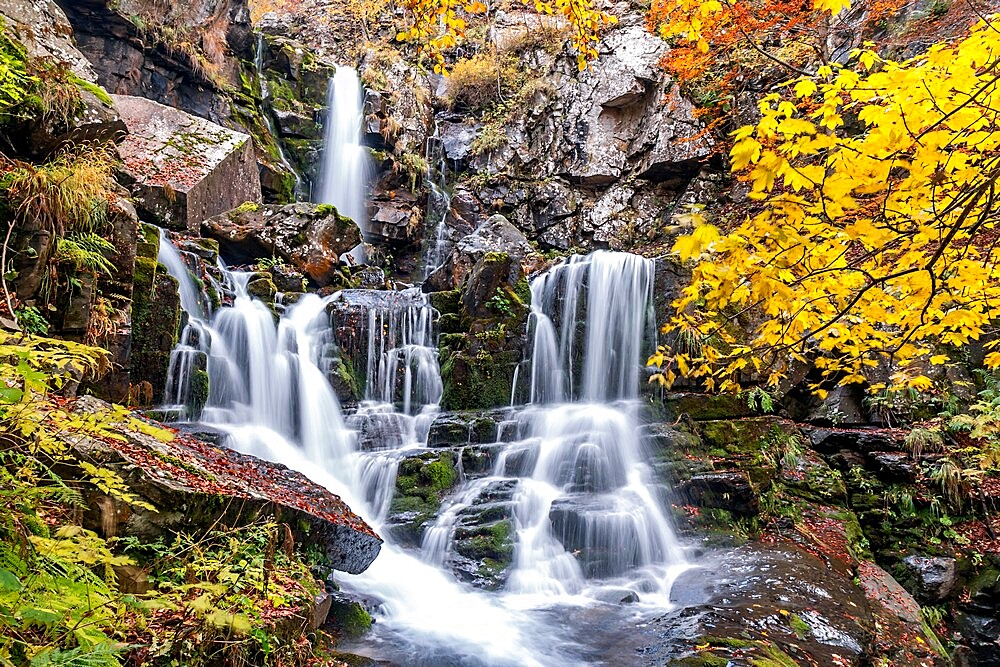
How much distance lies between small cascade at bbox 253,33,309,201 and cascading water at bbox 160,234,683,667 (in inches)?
247

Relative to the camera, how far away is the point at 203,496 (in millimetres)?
3922

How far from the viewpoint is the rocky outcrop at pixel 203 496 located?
3455mm

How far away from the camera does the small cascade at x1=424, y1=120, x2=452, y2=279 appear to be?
1709cm

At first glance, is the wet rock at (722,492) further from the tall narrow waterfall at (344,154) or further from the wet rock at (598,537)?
the tall narrow waterfall at (344,154)

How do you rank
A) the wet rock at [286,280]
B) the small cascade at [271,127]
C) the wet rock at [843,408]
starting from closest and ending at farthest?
the wet rock at [843,408]
the wet rock at [286,280]
the small cascade at [271,127]

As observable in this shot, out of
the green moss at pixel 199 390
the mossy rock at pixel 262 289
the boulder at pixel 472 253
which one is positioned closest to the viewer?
the green moss at pixel 199 390

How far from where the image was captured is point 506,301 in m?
11.4

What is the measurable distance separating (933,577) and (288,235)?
496 inches

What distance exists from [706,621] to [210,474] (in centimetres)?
435

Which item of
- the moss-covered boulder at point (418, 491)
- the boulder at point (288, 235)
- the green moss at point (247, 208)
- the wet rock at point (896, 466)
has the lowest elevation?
the moss-covered boulder at point (418, 491)

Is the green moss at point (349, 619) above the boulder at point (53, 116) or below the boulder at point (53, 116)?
below

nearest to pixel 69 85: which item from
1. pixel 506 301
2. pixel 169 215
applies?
pixel 169 215

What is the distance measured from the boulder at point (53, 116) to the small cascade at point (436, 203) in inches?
411

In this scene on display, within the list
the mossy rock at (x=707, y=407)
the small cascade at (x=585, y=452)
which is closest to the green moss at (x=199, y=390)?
the small cascade at (x=585, y=452)
